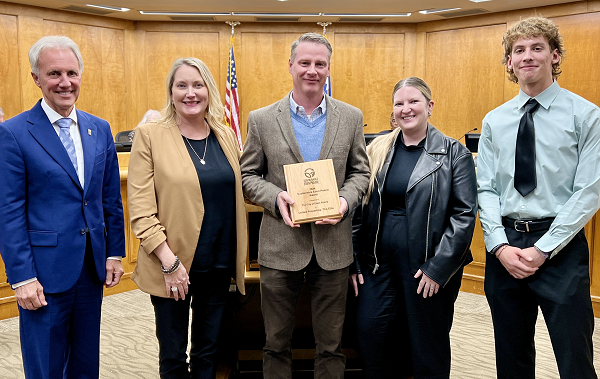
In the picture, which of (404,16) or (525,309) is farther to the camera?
(404,16)

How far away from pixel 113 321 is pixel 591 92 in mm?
4966

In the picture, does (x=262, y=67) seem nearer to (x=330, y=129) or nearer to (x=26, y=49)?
(x=26, y=49)

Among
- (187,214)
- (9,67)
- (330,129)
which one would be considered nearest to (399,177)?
(330,129)

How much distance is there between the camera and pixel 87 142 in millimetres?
1883

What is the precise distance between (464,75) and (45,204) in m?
5.50

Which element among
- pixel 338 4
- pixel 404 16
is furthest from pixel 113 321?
pixel 404 16

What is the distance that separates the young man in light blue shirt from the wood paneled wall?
4.08 m

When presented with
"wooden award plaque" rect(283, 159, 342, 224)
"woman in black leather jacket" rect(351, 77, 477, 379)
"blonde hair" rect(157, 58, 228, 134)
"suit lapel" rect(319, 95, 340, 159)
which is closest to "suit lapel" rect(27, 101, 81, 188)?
"blonde hair" rect(157, 58, 228, 134)

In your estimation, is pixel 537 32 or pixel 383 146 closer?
pixel 537 32

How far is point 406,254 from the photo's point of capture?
2051 mm

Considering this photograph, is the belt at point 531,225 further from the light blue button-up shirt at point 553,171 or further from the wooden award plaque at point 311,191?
the wooden award plaque at point 311,191

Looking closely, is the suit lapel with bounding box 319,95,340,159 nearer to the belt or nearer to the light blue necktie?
the belt

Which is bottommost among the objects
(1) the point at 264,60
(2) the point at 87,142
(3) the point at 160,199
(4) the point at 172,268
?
(4) the point at 172,268

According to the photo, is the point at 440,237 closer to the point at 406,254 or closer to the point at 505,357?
the point at 406,254
